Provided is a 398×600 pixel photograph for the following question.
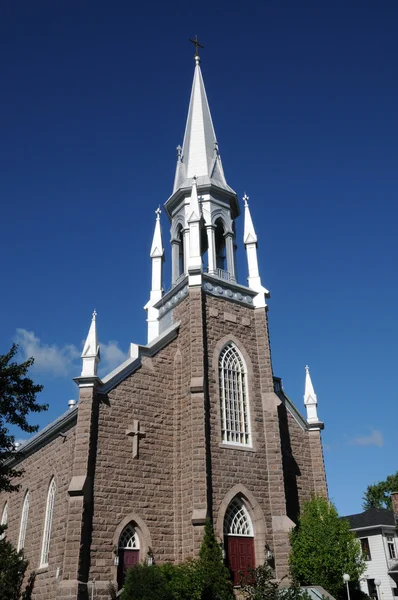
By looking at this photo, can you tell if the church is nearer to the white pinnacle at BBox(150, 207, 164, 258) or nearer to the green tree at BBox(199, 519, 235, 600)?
the green tree at BBox(199, 519, 235, 600)

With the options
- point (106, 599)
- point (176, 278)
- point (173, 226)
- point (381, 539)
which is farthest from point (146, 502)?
point (381, 539)

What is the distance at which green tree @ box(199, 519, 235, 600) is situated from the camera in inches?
658

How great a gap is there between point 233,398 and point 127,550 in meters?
6.55

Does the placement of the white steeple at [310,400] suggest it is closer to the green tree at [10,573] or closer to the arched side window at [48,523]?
the arched side window at [48,523]

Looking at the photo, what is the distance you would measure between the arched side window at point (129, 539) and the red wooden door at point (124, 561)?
12cm

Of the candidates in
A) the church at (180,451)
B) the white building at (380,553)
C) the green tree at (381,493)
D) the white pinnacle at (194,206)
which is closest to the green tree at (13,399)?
the church at (180,451)

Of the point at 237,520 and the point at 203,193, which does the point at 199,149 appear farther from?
the point at 237,520

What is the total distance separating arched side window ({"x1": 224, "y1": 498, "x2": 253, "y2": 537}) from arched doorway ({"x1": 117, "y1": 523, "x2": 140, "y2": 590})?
303cm

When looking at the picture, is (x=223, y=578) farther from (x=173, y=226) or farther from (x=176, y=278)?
(x=173, y=226)

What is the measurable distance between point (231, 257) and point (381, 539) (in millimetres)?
23248

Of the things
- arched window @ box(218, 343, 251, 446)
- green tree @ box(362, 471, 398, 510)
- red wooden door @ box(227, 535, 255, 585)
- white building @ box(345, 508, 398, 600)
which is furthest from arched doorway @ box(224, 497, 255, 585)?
green tree @ box(362, 471, 398, 510)

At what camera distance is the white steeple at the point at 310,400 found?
24594mm

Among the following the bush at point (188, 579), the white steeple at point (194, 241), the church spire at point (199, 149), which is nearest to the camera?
the bush at point (188, 579)

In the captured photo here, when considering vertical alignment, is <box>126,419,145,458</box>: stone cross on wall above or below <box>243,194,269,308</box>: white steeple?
below
